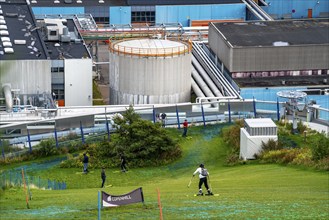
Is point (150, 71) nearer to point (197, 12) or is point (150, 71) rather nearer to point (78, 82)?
point (78, 82)

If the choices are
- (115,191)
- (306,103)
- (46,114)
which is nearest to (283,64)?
(306,103)

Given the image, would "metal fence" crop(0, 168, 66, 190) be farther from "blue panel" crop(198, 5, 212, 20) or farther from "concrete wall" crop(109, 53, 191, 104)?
"blue panel" crop(198, 5, 212, 20)

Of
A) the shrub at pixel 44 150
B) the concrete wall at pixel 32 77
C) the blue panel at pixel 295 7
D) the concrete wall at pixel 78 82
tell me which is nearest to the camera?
Result: the shrub at pixel 44 150

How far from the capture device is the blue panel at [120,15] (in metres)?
94.2

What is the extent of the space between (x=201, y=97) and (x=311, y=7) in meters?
38.9

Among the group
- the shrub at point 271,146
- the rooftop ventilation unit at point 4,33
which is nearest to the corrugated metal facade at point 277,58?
the rooftop ventilation unit at point 4,33

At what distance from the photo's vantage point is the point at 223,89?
226 feet

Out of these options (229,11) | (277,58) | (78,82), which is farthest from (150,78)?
(229,11)

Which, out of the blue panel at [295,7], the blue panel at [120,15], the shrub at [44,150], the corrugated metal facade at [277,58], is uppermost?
the blue panel at [295,7]

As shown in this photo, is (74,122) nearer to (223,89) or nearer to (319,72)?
(223,89)

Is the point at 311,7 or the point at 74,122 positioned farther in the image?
the point at 311,7

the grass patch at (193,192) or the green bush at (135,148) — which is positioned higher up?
the green bush at (135,148)

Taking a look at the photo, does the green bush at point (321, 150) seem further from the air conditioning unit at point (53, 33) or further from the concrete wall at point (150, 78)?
the air conditioning unit at point (53, 33)

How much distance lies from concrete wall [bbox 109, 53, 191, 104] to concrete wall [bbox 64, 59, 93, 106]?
1.99m
